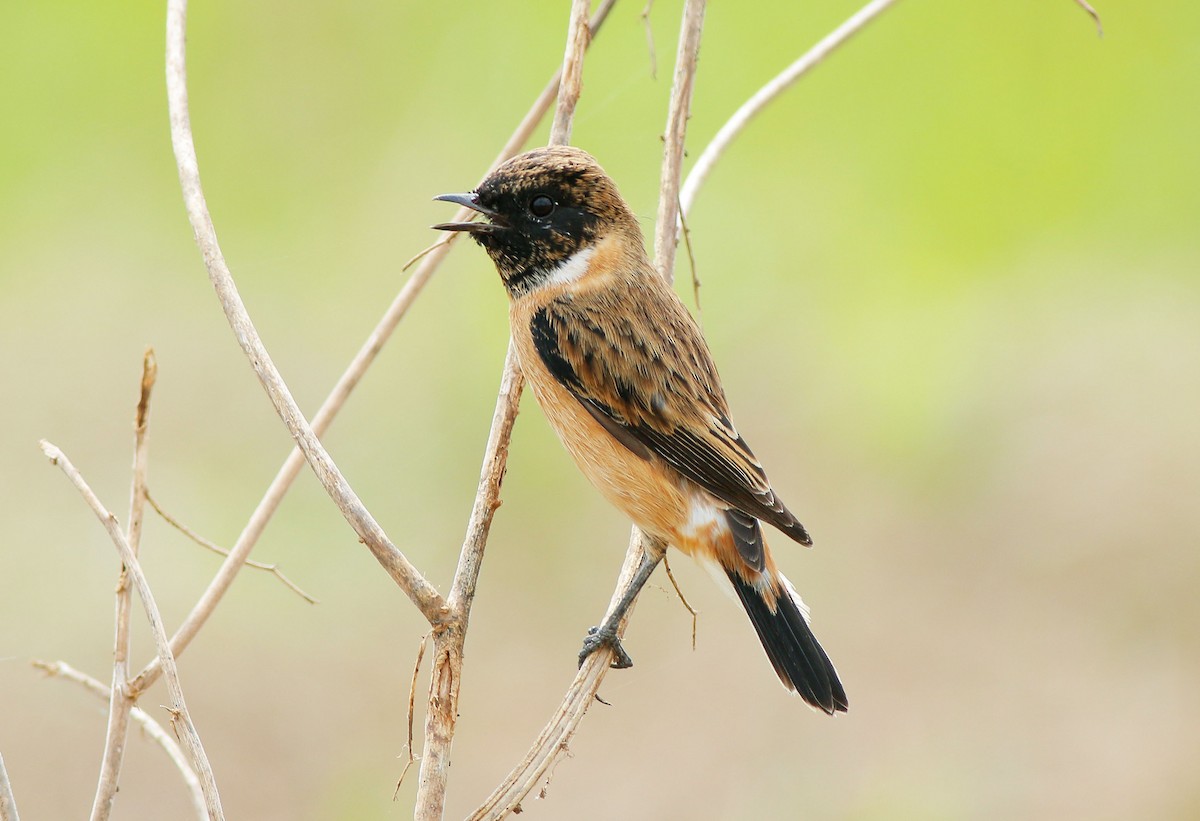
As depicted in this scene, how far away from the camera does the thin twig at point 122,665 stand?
273 cm

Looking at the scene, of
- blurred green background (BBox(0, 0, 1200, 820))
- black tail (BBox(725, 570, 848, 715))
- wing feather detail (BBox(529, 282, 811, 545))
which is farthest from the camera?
blurred green background (BBox(0, 0, 1200, 820))

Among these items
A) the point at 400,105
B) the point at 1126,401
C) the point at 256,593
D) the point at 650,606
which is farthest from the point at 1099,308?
the point at 256,593

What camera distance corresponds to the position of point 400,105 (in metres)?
7.93

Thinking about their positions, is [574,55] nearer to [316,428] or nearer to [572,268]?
[572,268]

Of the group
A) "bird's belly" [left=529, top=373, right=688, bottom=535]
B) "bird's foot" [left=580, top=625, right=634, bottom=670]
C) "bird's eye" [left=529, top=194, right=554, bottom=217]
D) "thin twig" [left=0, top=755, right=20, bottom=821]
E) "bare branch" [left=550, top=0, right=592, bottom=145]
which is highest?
"bird's eye" [left=529, top=194, right=554, bottom=217]

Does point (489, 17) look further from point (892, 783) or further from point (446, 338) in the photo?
point (892, 783)

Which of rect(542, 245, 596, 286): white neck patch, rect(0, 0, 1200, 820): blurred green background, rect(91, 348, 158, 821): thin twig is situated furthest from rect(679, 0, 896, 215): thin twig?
rect(0, 0, 1200, 820): blurred green background

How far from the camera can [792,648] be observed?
383cm

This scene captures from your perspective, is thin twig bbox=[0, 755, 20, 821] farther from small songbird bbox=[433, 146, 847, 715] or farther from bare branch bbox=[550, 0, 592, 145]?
bare branch bbox=[550, 0, 592, 145]

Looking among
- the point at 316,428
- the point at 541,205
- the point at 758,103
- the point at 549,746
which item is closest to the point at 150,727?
the point at 316,428

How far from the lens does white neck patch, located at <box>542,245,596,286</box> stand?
164 inches

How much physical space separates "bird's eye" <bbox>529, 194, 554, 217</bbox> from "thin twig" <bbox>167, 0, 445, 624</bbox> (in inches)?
48.4

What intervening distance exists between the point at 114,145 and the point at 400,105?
5.55ft

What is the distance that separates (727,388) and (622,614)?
3.72 m
